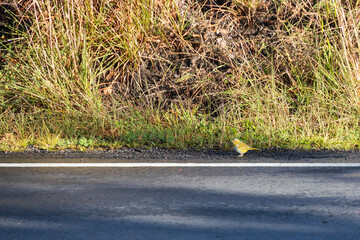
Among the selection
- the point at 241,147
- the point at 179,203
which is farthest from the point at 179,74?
the point at 179,203

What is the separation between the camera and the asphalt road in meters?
4.34

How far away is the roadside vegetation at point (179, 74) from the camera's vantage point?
341 inches

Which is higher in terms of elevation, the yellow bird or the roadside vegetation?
the roadside vegetation

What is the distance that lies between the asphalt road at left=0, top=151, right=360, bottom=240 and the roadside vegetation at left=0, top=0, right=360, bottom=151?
171 centimetres

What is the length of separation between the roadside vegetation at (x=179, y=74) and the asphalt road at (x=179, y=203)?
171 centimetres

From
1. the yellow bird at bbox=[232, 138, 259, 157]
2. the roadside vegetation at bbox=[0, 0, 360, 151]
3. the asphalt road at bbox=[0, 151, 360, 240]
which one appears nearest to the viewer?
the asphalt road at bbox=[0, 151, 360, 240]

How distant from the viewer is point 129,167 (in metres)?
6.81

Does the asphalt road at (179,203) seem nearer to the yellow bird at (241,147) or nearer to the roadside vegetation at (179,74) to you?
the yellow bird at (241,147)

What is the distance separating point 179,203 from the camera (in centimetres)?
516

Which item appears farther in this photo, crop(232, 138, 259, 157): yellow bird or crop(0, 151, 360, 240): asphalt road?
crop(232, 138, 259, 157): yellow bird

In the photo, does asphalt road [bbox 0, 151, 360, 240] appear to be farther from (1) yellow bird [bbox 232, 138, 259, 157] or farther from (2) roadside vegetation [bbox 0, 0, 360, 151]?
(2) roadside vegetation [bbox 0, 0, 360, 151]

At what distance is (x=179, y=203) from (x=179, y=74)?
6.03 metres

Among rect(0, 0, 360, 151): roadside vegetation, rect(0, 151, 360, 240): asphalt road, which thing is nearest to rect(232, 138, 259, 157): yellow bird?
rect(0, 0, 360, 151): roadside vegetation

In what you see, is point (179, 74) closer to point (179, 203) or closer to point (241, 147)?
point (241, 147)
